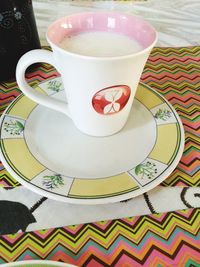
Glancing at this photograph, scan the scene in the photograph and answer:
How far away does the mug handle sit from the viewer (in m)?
0.36

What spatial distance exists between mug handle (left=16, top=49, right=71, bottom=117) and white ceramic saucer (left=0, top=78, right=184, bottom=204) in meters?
0.02

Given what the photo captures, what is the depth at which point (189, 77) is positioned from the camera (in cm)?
53

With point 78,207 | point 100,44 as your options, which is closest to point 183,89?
point 100,44

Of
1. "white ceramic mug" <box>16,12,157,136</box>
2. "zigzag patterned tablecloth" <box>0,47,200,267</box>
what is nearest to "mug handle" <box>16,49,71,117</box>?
"white ceramic mug" <box>16,12,157,136</box>

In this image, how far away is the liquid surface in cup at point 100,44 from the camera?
1.20 feet

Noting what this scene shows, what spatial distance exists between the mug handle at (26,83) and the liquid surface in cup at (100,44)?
0.08 feet

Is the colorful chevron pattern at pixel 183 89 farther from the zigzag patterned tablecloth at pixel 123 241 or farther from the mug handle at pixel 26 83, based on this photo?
the mug handle at pixel 26 83

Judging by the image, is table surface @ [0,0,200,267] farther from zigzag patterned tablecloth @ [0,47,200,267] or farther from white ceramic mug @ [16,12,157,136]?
white ceramic mug @ [16,12,157,136]

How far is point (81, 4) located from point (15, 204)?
23.9 inches

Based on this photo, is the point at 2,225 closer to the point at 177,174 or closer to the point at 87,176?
the point at 87,176

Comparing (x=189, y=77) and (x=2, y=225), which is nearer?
(x=2, y=225)

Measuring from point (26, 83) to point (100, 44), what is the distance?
0.36ft

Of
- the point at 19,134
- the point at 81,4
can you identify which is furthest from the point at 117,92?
the point at 81,4

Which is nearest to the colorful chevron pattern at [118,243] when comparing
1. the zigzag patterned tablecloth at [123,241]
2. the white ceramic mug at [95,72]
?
the zigzag patterned tablecloth at [123,241]
